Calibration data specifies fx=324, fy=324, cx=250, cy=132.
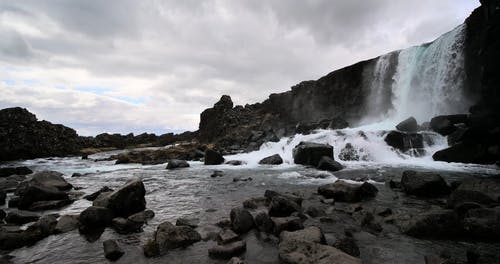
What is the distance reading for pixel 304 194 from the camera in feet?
47.9

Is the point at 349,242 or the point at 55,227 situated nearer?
the point at 349,242

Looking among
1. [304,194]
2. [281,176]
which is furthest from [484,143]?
[304,194]

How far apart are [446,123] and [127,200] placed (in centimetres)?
2686

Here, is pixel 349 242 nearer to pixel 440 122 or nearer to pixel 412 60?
pixel 440 122

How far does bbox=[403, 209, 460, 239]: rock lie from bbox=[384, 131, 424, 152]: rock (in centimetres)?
1992

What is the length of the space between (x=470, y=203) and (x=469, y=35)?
29.7m

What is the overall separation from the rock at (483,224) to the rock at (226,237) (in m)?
6.22

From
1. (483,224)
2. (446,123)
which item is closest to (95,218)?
(483,224)

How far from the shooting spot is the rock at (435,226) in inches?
344

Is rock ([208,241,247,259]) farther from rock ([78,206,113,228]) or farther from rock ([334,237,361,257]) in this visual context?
rock ([78,206,113,228])

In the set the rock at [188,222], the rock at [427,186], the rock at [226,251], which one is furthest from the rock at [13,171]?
the rock at [427,186]

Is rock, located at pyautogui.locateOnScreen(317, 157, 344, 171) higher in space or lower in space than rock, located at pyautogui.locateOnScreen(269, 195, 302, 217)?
higher

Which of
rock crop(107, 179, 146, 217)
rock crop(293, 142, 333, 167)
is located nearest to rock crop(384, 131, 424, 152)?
rock crop(293, 142, 333, 167)

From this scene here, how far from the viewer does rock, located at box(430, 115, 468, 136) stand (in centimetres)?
2755
